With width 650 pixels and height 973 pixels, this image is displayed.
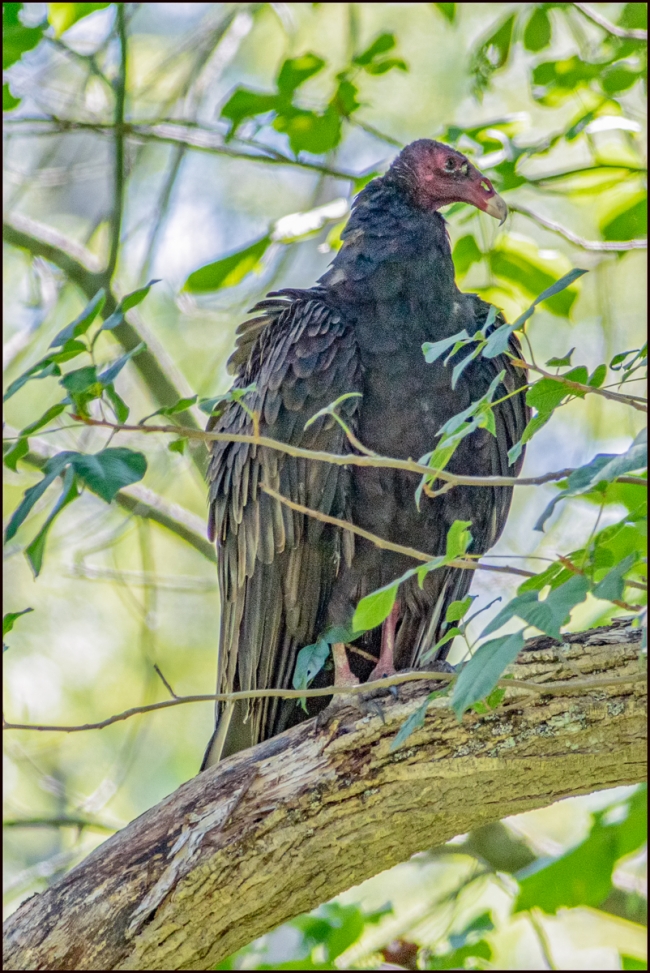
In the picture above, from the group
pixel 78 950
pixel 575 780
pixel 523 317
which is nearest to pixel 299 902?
pixel 78 950

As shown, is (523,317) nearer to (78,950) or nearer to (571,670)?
(571,670)

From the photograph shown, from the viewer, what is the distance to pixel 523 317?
1.93m

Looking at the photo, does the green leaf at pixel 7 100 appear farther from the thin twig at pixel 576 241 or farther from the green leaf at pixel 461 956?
the green leaf at pixel 461 956

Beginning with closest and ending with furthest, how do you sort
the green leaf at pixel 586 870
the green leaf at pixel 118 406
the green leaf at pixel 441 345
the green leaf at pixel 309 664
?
the green leaf at pixel 441 345
the green leaf at pixel 118 406
the green leaf at pixel 586 870
the green leaf at pixel 309 664

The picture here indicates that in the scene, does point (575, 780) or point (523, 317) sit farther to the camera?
point (575, 780)

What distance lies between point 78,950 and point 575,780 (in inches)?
50.4

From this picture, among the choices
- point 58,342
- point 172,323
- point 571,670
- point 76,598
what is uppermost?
point 172,323

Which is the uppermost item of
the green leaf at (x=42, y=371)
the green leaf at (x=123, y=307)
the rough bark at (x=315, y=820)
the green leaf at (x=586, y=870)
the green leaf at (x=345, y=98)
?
the green leaf at (x=345, y=98)

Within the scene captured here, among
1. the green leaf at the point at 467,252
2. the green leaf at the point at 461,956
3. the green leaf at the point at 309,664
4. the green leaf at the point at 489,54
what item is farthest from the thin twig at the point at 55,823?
the green leaf at the point at 489,54

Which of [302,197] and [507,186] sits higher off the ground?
[302,197]

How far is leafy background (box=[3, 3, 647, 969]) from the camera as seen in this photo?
3.75 meters

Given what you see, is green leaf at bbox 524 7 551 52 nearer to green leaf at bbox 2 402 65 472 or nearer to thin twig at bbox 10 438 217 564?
thin twig at bbox 10 438 217 564

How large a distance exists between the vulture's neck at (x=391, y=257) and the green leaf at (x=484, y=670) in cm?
191

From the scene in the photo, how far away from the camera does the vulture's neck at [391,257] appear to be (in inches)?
136
